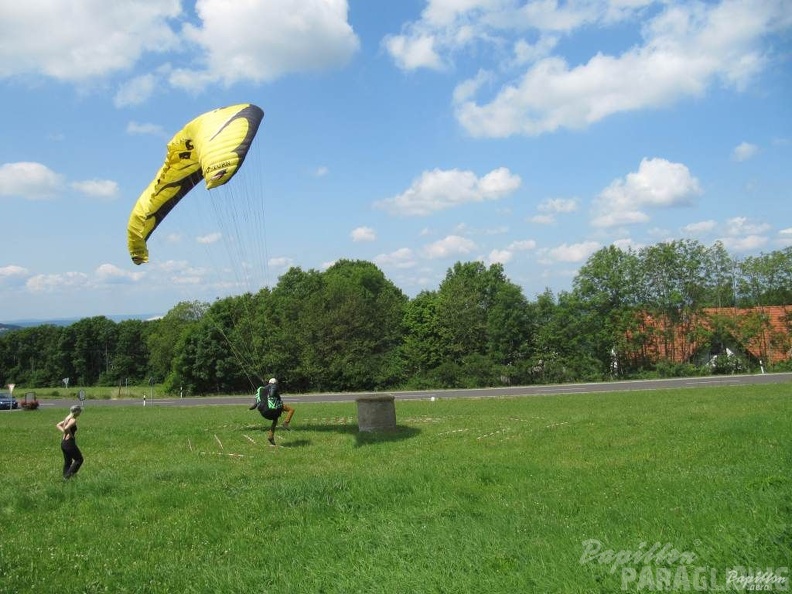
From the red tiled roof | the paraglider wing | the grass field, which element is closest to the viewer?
the grass field

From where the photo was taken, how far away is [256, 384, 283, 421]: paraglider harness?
16266mm

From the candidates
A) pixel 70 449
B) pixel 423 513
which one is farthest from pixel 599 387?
pixel 423 513

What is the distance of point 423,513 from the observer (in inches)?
329

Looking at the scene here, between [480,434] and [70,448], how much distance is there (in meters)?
9.19

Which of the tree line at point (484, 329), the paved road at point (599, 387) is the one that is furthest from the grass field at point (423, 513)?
the tree line at point (484, 329)

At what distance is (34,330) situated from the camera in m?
102

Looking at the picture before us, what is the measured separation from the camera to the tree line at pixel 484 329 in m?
48.7

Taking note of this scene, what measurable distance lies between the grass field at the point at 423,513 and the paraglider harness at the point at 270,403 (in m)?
0.80

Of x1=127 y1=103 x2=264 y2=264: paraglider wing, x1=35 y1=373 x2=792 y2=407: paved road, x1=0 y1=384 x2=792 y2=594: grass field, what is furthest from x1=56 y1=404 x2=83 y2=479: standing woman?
x1=35 y1=373 x2=792 y2=407: paved road

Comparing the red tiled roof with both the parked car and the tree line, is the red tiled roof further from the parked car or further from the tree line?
the parked car

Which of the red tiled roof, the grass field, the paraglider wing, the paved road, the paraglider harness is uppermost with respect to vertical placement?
the paraglider wing

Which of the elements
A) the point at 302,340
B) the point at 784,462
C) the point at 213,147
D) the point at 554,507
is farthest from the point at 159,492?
the point at 302,340

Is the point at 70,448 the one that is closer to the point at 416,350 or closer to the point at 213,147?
the point at 213,147

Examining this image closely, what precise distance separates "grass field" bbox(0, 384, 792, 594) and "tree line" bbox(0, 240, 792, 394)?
30756 mm
